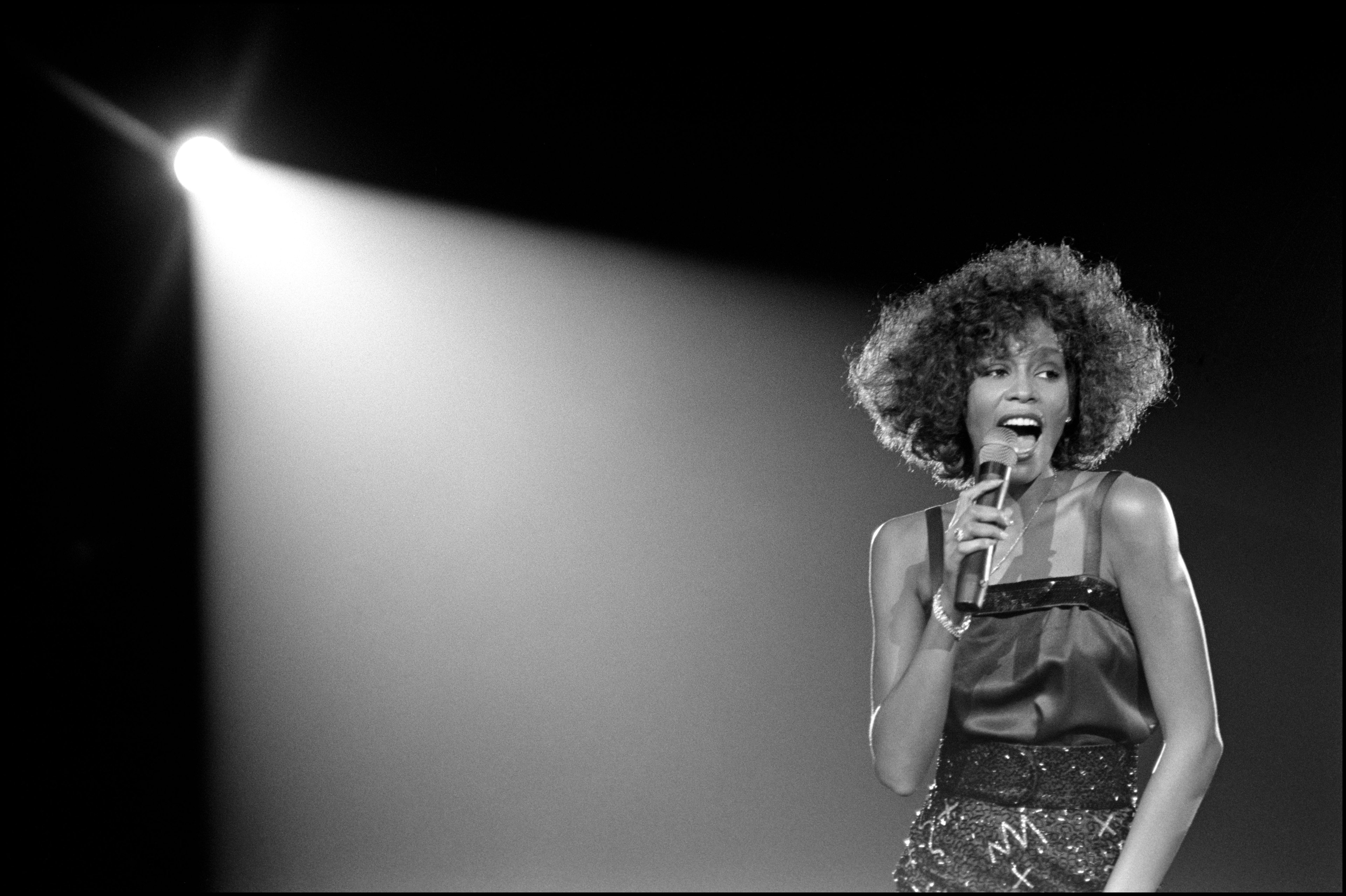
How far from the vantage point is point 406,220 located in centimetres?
402

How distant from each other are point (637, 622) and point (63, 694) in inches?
69.6

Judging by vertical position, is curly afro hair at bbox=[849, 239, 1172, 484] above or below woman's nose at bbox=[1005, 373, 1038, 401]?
above

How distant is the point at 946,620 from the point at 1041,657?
0.13 meters

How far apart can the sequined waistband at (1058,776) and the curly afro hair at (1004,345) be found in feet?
1.58

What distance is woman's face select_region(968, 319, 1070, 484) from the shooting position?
1.61 m

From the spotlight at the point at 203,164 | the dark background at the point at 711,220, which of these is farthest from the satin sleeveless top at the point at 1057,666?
the spotlight at the point at 203,164

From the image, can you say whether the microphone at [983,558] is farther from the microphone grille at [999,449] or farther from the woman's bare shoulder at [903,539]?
the woman's bare shoulder at [903,539]

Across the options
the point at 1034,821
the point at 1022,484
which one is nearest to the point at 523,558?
the point at 1022,484

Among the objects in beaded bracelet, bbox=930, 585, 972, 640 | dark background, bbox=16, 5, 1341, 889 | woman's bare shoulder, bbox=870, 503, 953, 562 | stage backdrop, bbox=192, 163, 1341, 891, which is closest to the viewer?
beaded bracelet, bbox=930, 585, 972, 640

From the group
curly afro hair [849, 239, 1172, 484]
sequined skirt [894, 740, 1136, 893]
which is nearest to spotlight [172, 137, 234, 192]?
curly afro hair [849, 239, 1172, 484]

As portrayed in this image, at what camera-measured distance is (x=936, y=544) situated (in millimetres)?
1654

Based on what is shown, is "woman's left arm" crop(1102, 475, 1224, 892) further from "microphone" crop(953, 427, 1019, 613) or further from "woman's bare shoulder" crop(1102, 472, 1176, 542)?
"microphone" crop(953, 427, 1019, 613)

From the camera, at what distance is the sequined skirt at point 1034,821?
143 centimetres

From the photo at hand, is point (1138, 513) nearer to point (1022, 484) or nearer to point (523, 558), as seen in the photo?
point (1022, 484)
